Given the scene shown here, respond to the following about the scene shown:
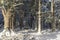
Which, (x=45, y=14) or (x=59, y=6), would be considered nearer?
(x=45, y=14)

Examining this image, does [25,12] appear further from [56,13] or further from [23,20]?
[56,13]

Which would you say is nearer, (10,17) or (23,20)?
(10,17)

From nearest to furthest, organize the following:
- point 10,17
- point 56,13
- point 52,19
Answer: point 10,17
point 52,19
point 56,13

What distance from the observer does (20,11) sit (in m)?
10.9

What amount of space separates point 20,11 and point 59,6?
2.58m

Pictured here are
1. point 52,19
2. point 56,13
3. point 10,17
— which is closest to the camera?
point 10,17

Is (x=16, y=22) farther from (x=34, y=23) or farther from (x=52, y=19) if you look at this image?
(x=52, y=19)

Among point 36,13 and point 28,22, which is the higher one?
point 36,13

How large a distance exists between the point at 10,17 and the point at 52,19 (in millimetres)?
2694

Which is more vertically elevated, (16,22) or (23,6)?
(23,6)

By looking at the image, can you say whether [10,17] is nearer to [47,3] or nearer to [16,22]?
[16,22]

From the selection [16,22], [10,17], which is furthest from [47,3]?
[10,17]

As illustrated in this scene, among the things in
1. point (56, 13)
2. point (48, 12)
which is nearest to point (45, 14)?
point (48, 12)

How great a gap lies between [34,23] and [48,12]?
1307mm
